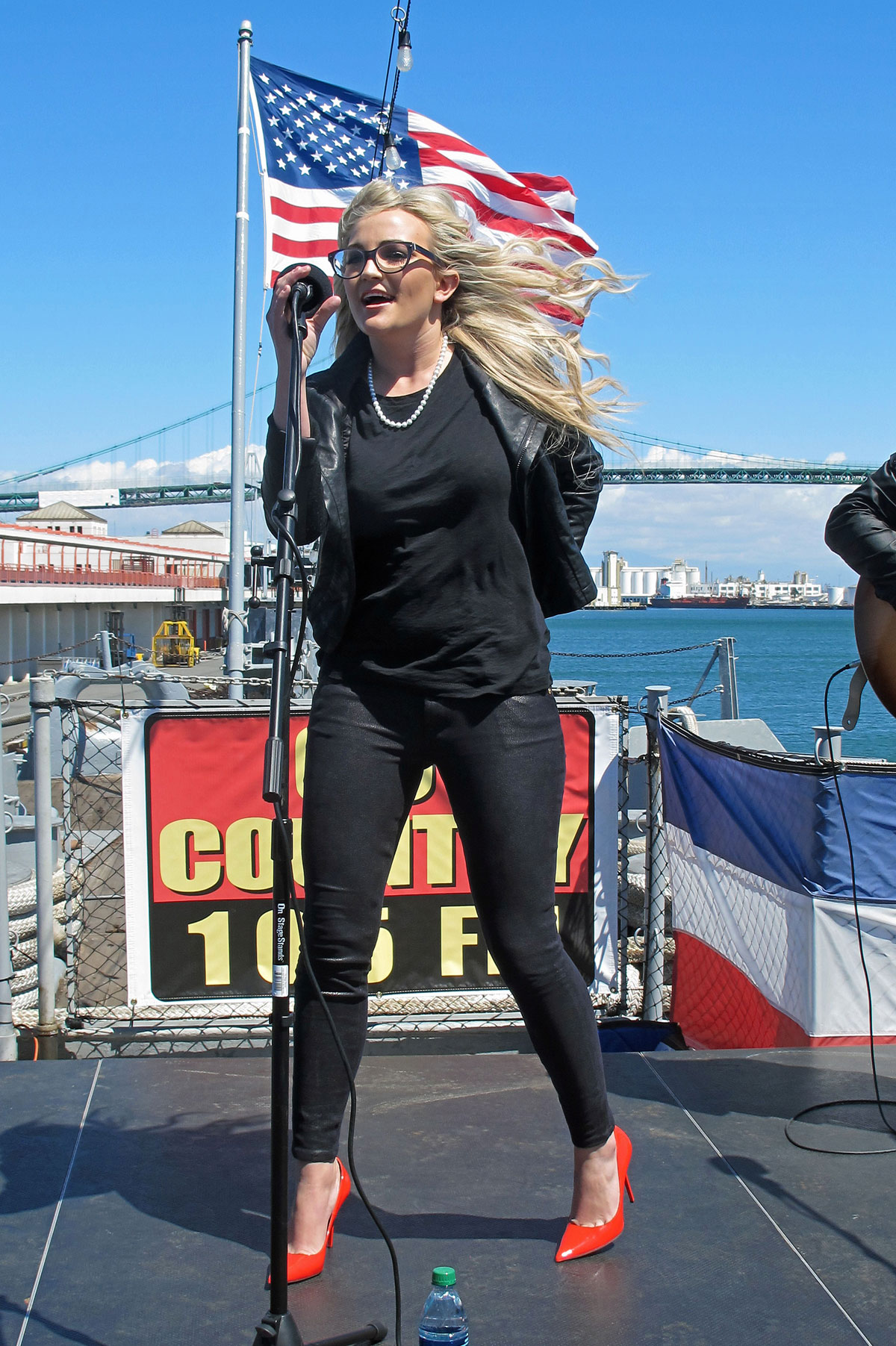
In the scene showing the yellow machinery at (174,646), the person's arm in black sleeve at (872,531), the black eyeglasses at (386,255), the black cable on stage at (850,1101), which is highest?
the black eyeglasses at (386,255)

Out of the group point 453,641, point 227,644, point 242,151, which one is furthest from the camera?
point 242,151

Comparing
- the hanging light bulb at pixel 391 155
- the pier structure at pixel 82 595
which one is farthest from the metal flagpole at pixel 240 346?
the pier structure at pixel 82 595

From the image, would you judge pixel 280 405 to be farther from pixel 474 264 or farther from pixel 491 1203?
pixel 491 1203

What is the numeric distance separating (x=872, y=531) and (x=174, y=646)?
46.5 metres

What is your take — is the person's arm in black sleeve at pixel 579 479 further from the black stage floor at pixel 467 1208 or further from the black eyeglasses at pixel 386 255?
the black stage floor at pixel 467 1208

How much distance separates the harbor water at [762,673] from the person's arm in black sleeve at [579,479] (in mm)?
2452

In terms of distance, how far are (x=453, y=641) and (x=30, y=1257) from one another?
57.8 inches

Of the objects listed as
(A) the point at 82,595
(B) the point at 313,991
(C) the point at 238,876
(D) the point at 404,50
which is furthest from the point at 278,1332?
(A) the point at 82,595

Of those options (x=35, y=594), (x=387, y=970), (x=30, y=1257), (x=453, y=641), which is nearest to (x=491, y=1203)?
(x=30, y=1257)

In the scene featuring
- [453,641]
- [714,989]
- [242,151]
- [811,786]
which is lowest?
[714,989]

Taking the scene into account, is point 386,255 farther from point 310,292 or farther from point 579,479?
point 579,479

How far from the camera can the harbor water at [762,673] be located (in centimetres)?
4409

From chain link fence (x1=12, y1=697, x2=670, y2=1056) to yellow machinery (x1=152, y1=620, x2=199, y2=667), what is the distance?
40553 mm

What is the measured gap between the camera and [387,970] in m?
4.18
